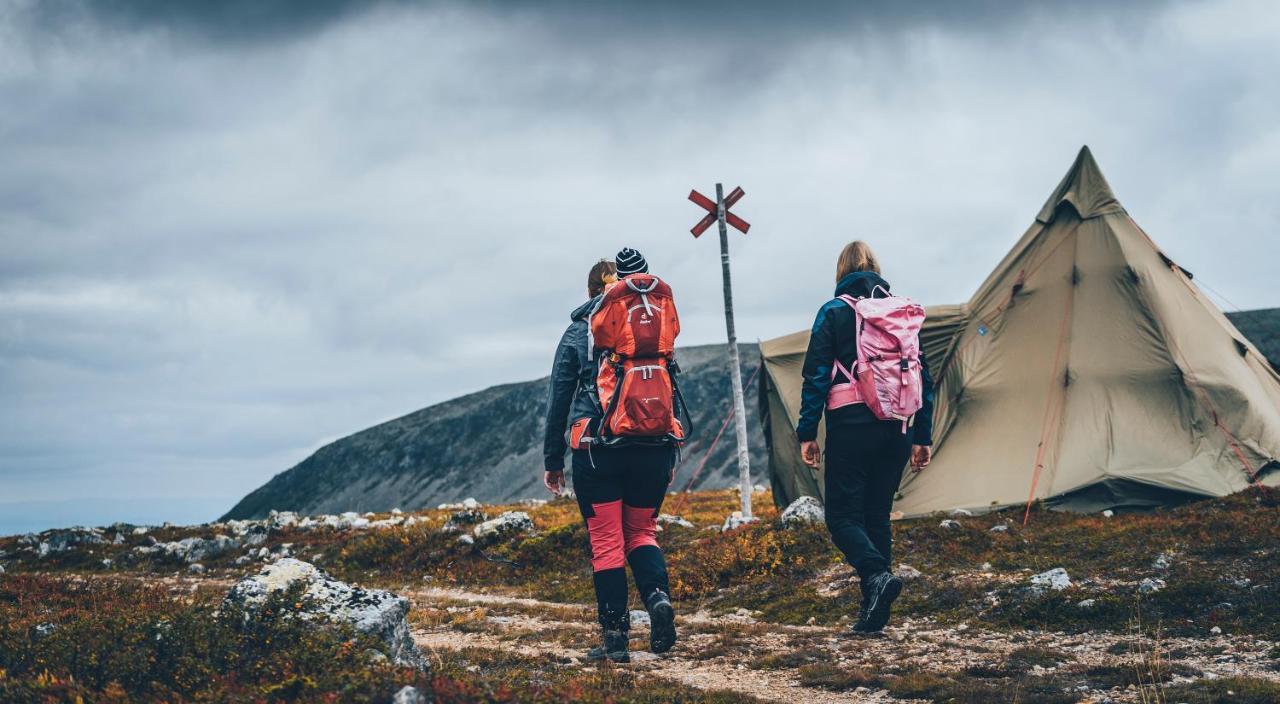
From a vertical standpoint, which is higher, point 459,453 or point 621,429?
point 459,453

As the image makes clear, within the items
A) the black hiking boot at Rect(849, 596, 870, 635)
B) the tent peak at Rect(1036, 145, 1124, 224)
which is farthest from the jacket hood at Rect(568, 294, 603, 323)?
the tent peak at Rect(1036, 145, 1124, 224)

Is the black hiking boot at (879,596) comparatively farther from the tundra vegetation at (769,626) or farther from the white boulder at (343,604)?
the white boulder at (343,604)

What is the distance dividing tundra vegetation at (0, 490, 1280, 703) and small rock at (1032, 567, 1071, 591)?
0.16 ft

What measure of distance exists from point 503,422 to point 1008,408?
108m

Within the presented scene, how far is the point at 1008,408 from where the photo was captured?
13.7m

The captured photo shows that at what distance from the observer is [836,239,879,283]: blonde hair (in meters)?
7.42

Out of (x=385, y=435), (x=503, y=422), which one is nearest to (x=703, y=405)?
(x=503, y=422)

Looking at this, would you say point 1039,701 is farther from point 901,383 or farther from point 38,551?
point 38,551

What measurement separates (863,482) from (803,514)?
5.68 meters

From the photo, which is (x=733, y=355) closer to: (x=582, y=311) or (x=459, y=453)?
(x=582, y=311)

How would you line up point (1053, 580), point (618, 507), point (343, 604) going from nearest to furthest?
point (343, 604), point (618, 507), point (1053, 580)

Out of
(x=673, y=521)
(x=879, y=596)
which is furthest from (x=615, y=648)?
(x=673, y=521)

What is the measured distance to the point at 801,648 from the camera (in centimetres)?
714

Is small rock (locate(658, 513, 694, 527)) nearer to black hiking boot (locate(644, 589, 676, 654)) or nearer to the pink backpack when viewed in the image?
the pink backpack
